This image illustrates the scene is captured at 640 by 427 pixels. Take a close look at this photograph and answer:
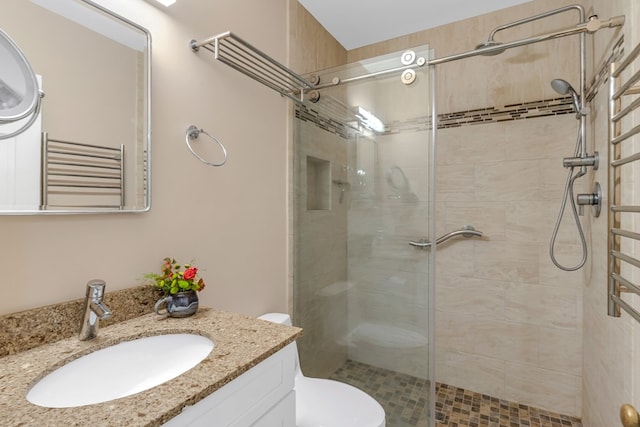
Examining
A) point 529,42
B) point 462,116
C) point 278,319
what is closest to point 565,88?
point 529,42

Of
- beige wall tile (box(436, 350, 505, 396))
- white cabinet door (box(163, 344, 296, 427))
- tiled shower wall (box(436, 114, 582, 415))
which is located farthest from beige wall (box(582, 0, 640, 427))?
white cabinet door (box(163, 344, 296, 427))

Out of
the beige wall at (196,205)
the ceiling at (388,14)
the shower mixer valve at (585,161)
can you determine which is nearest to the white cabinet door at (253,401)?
the beige wall at (196,205)

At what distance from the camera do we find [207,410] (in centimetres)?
70

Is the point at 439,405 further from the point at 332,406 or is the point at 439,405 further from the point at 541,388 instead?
the point at 332,406

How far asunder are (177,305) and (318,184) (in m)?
1.12

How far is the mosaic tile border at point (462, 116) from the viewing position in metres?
1.69

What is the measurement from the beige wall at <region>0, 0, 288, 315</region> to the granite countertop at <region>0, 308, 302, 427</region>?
0.56ft

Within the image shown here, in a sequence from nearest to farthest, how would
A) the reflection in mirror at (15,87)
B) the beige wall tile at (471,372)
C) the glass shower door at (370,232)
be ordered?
1. the reflection in mirror at (15,87)
2. the glass shower door at (370,232)
3. the beige wall tile at (471,372)

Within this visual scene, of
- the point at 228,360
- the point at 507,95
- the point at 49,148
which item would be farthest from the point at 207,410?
the point at 507,95

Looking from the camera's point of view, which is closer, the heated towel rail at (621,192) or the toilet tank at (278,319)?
the heated towel rail at (621,192)

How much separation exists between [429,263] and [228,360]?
3.89 feet

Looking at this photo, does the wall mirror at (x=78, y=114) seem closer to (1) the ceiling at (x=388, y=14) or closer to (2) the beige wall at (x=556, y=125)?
(1) the ceiling at (x=388, y=14)

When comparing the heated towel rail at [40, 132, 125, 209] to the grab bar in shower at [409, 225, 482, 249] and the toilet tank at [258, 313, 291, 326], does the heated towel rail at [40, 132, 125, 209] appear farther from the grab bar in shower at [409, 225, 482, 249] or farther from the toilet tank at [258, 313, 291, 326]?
the grab bar in shower at [409, 225, 482, 249]

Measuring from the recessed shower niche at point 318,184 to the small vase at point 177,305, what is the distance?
3.35 feet
